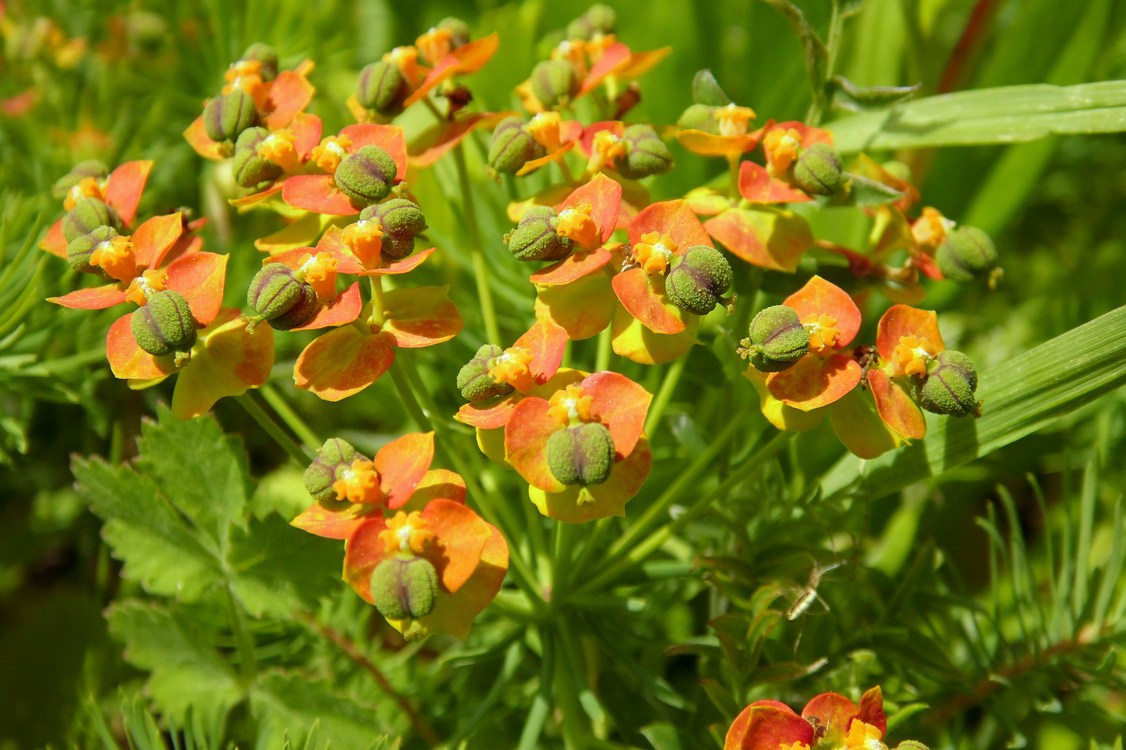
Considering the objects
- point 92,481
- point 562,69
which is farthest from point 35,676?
point 562,69

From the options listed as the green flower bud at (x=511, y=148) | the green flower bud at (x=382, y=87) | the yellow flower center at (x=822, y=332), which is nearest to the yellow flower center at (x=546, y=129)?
the green flower bud at (x=511, y=148)

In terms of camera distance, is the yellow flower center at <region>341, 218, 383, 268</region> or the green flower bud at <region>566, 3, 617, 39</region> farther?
the green flower bud at <region>566, 3, 617, 39</region>

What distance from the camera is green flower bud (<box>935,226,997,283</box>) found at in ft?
2.34

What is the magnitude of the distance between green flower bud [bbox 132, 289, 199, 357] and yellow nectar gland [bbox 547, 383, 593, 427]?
8.6 inches

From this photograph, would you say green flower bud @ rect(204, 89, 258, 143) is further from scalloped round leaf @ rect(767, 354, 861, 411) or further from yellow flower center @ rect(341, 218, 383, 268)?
scalloped round leaf @ rect(767, 354, 861, 411)

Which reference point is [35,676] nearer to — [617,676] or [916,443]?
[617,676]

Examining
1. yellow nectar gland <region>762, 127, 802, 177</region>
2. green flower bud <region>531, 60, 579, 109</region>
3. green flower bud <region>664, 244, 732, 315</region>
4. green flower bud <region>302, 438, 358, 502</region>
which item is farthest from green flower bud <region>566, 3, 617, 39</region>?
green flower bud <region>302, 438, 358, 502</region>

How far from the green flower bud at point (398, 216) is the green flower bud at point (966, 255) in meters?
0.39

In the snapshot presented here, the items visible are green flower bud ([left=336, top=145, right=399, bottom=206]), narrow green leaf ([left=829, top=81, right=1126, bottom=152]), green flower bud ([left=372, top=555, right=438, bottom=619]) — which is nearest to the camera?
green flower bud ([left=372, top=555, right=438, bottom=619])

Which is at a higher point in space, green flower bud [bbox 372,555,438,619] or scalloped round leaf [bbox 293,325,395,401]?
scalloped round leaf [bbox 293,325,395,401]

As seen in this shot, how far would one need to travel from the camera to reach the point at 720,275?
57 cm

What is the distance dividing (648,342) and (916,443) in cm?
22

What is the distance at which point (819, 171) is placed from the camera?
2.11ft

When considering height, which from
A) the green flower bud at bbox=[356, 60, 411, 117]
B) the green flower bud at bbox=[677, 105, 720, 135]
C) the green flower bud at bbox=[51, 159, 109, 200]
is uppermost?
the green flower bud at bbox=[356, 60, 411, 117]
